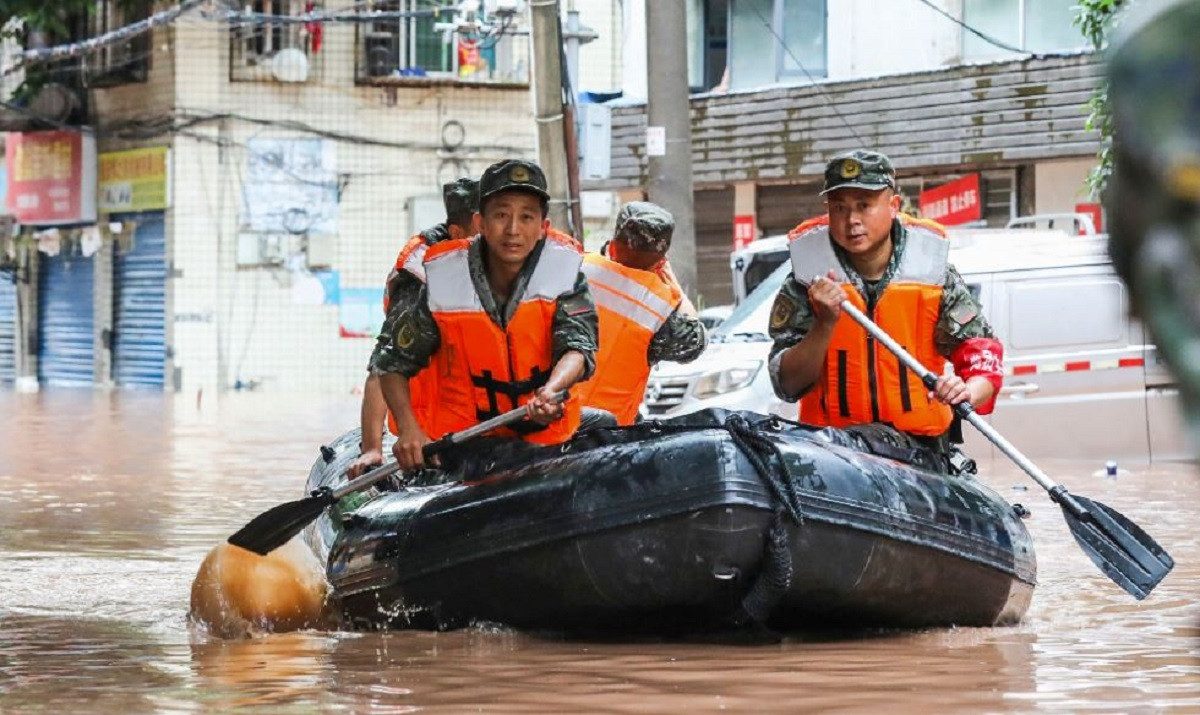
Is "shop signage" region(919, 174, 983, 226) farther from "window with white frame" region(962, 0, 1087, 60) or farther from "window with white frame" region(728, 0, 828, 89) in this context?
"window with white frame" region(728, 0, 828, 89)

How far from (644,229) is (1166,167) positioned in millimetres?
6794

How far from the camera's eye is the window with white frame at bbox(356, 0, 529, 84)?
28516mm

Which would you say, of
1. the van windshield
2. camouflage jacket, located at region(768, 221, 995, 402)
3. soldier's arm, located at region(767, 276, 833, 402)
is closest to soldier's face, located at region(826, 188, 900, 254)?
camouflage jacket, located at region(768, 221, 995, 402)

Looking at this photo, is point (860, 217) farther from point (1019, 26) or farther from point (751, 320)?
point (1019, 26)

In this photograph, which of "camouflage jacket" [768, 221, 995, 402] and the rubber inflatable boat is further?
"camouflage jacket" [768, 221, 995, 402]

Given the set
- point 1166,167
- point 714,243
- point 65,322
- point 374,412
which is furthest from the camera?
point 65,322

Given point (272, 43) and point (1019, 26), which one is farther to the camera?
point (272, 43)

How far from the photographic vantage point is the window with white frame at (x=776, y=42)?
2402 centimetres

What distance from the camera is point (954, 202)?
22.6m

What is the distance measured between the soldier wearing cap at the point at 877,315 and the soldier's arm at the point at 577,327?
64 centimetres

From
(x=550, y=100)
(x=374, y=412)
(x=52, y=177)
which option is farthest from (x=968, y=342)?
(x=52, y=177)

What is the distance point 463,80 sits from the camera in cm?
2850

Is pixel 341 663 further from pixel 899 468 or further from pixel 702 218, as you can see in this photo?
pixel 702 218

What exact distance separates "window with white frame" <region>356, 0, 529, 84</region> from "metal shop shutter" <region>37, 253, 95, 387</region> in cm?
546
